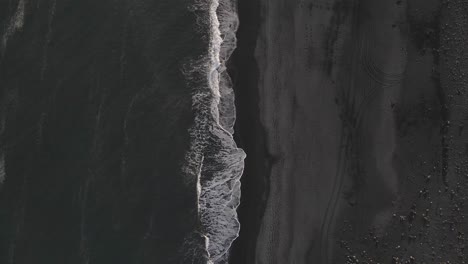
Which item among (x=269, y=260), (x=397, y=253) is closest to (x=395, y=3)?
(x=397, y=253)

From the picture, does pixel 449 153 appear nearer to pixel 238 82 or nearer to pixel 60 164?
pixel 238 82

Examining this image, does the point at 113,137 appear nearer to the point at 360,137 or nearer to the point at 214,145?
the point at 214,145

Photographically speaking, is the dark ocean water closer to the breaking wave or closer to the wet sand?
the breaking wave

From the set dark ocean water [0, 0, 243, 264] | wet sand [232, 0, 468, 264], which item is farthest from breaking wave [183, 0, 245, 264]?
wet sand [232, 0, 468, 264]

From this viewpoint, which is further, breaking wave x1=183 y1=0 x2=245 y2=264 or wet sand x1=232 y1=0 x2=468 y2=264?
breaking wave x1=183 y1=0 x2=245 y2=264

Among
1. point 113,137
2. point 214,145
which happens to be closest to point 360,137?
point 214,145
